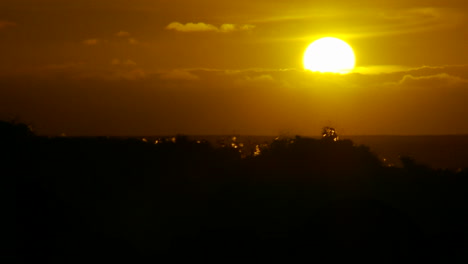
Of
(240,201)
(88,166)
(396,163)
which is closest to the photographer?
(240,201)

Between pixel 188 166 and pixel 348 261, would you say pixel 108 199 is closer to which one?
pixel 188 166

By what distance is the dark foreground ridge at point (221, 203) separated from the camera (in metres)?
16.4

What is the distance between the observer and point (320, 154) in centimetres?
1923

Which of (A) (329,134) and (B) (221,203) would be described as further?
(A) (329,134)

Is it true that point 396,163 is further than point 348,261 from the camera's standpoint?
Yes

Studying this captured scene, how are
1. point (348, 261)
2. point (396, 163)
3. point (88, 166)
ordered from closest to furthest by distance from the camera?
1. point (348, 261)
2. point (88, 166)
3. point (396, 163)

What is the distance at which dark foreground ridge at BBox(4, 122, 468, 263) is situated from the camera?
53.9 feet

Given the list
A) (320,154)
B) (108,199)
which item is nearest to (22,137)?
(108,199)

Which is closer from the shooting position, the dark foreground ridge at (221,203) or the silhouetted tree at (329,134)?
the dark foreground ridge at (221,203)

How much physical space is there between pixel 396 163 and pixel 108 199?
22.9 ft

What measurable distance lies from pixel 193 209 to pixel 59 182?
9.75 ft

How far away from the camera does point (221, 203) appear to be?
58.7ft

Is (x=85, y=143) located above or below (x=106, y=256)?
above

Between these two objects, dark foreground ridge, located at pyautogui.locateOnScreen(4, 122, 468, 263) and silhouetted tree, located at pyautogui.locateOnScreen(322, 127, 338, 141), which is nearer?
dark foreground ridge, located at pyautogui.locateOnScreen(4, 122, 468, 263)
